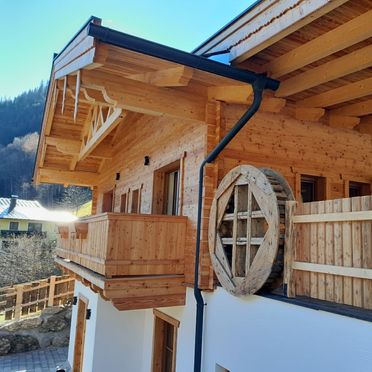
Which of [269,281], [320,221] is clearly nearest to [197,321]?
[269,281]

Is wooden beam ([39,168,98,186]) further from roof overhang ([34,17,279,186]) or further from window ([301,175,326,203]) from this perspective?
window ([301,175,326,203])

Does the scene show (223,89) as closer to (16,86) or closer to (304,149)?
(304,149)

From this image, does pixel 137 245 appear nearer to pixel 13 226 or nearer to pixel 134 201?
pixel 134 201

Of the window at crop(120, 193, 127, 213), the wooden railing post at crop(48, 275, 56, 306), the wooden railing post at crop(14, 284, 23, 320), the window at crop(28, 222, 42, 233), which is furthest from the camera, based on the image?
the window at crop(28, 222, 42, 233)

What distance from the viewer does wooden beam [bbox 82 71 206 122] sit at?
4535 millimetres

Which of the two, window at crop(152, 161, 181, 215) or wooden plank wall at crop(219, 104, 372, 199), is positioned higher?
wooden plank wall at crop(219, 104, 372, 199)

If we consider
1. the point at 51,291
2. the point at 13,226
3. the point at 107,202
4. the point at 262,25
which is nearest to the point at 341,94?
the point at 262,25

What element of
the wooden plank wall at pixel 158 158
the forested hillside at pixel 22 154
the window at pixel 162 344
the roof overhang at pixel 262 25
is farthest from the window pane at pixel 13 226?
the roof overhang at pixel 262 25

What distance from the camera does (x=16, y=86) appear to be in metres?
69.4

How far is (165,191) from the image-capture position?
7.04m

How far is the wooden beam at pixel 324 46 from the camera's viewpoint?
3.51 metres

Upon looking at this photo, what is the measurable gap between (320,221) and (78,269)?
4.71 m

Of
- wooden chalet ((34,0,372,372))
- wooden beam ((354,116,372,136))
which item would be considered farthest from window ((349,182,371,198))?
wooden beam ((354,116,372,136))

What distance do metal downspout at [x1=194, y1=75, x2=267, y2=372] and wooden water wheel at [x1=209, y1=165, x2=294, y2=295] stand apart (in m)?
0.26
